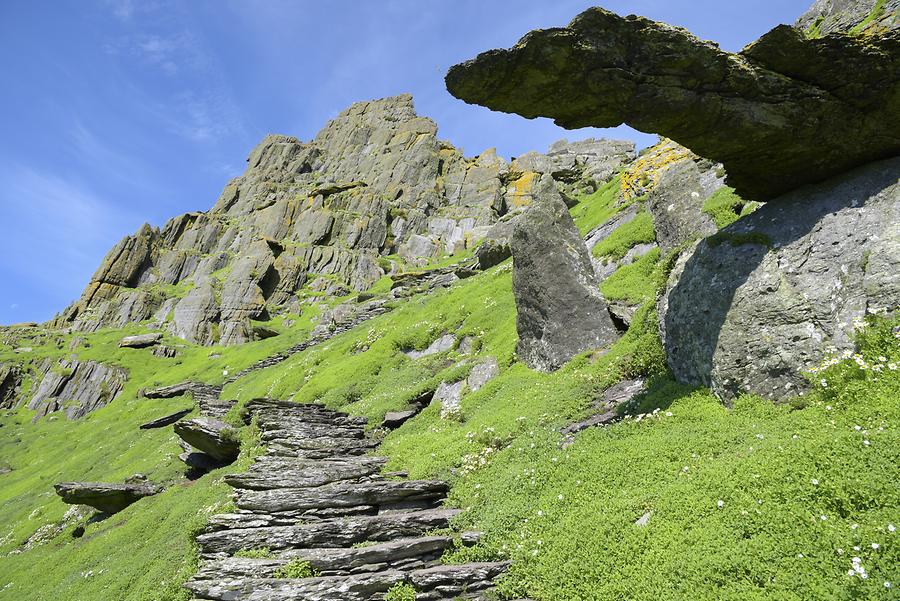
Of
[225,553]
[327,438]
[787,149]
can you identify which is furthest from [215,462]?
[787,149]

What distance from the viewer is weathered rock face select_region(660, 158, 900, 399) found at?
10.7m

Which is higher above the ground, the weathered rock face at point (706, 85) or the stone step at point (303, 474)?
the weathered rock face at point (706, 85)

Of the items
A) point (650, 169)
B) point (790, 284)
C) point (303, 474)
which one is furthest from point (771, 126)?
point (650, 169)

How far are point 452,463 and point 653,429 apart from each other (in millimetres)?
6760

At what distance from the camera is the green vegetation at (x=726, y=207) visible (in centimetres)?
2342

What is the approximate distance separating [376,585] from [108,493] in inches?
1045

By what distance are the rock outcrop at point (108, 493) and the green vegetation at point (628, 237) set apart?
1227 inches

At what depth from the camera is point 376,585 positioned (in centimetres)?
1046

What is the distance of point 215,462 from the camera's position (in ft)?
95.8

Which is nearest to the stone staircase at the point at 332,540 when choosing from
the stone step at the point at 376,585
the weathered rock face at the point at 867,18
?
the stone step at the point at 376,585

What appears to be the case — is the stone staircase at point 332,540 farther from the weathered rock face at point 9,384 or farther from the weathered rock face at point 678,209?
the weathered rock face at point 9,384

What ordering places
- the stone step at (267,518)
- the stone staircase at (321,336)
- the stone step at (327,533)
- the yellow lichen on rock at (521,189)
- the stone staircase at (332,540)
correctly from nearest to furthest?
the stone staircase at (332,540)
the stone step at (327,533)
the stone step at (267,518)
the stone staircase at (321,336)
the yellow lichen on rock at (521,189)

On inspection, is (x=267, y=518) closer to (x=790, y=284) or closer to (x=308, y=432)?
(x=308, y=432)

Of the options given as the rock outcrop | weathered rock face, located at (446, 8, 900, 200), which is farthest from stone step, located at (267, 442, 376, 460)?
weathered rock face, located at (446, 8, 900, 200)
